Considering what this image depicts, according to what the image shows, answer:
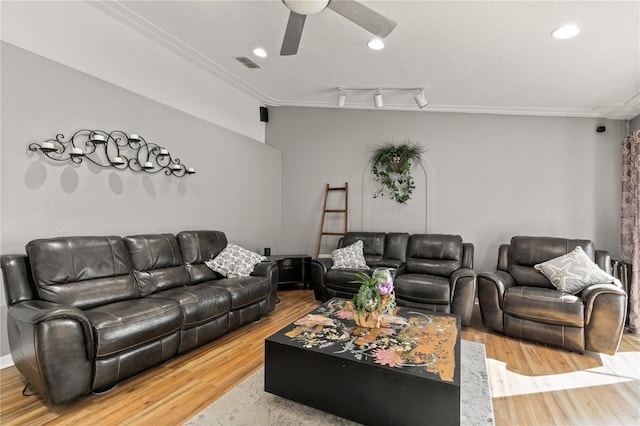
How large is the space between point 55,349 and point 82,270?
0.85 m

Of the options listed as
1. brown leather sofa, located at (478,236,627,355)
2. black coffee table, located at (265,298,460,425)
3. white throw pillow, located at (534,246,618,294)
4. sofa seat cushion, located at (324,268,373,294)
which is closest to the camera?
black coffee table, located at (265,298,460,425)

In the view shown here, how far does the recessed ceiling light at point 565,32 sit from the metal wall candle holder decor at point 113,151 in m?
3.99

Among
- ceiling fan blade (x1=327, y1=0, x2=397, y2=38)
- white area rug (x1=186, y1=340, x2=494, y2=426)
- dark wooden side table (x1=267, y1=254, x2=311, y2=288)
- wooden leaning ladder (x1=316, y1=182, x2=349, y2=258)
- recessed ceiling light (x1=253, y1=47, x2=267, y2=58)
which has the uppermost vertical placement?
recessed ceiling light (x1=253, y1=47, x2=267, y2=58)

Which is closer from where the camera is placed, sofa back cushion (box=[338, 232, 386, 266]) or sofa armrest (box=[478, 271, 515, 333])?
sofa armrest (box=[478, 271, 515, 333])

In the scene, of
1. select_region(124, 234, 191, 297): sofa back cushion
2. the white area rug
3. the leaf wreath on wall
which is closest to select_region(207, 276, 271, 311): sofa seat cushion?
select_region(124, 234, 191, 297): sofa back cushion

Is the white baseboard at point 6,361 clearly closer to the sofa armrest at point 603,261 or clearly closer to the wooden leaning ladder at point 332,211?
the wooden leaning ladder at point 332,211

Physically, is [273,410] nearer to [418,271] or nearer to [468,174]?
[418,271]

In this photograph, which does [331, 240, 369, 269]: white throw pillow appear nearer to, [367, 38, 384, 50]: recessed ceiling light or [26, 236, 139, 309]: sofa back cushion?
[26, 236, 139, 309]: sofa back cushion

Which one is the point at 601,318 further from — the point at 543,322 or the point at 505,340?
the point at 505,340

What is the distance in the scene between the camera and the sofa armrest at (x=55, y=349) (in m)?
1.82

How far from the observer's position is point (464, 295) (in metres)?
3.48

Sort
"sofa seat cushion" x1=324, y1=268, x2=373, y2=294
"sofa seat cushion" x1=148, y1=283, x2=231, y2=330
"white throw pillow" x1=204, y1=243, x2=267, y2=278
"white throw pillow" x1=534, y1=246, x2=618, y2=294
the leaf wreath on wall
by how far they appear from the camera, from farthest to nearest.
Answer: the leaf wreath on wall
"sofa seat cushion" x1=324, y1=268, x2=373, y2=294
"white throw pillow" x1=204, y1=243, x2=267, y2=278
"white throw pillow" x1=534, y1=246, x2=618, y2=294
"sofa seat cushion" x1=148, y1=283, x2=231, y2=330

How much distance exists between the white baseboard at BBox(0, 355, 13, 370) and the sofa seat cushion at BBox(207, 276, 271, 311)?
156 centimetres

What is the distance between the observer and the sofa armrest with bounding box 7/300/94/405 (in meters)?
1.82
